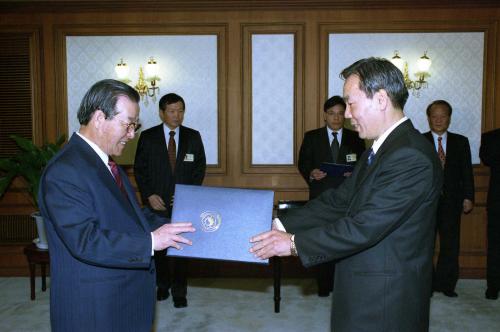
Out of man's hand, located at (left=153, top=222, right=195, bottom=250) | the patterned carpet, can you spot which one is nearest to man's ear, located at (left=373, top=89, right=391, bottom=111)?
man's hand, located at (left=153, top=222, right=195, bottom=250)

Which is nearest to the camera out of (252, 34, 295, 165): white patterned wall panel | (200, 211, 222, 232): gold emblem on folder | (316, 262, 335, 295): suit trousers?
(200, 211, 222, 232): gold emblem on folder

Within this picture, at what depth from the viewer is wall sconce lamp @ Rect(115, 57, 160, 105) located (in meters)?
6.03

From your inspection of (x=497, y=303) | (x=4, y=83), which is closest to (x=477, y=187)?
(x=497, y=303)

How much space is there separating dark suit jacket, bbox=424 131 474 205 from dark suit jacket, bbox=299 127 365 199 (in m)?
0.74

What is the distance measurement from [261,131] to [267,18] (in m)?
1.28

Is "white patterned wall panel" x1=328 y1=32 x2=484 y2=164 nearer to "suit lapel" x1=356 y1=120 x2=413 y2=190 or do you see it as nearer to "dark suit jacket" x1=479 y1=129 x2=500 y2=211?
"dark suit jacket" x1=479 y1=129 x2=500 y2=211

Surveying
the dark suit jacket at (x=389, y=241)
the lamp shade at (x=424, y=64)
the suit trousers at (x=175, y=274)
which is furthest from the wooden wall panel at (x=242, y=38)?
the dark suit jacket at (x=389, y=241)

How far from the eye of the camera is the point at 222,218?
98.2 inches

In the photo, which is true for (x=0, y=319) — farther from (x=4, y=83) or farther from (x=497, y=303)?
(x=497, y=303)

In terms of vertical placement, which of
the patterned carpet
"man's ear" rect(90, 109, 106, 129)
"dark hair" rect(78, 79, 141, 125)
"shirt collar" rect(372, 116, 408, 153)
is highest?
"dark hair" rect(78, 79, 141, 125)

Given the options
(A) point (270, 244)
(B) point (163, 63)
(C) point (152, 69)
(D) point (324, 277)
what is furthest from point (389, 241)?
(B) point (163, 63)

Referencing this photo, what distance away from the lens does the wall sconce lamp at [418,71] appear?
5928 mm

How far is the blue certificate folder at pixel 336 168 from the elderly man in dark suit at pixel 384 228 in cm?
248

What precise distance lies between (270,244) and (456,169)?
3.69m
